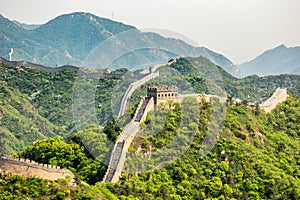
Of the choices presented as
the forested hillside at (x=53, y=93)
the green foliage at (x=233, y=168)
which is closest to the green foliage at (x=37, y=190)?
the green foliage at (x=233, y=168)

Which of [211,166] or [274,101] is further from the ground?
[274,101]

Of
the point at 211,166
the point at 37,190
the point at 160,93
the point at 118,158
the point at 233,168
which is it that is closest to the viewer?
the point at 37,190

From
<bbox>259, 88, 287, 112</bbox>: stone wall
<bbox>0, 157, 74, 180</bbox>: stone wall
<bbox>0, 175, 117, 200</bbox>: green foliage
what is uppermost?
<bbox>259, 88, 287, 112</bbox>: stone wall

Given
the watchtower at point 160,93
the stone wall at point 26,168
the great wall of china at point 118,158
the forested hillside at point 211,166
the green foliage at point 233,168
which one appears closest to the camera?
the stone wall at point 26,168

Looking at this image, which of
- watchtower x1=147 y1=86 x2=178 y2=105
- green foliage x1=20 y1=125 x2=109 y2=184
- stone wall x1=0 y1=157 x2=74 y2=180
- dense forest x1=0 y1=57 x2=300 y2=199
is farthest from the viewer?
watchtower x1=147 y1=86 x2=178 y2=105

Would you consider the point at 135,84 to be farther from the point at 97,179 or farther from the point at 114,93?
the point at 97,179

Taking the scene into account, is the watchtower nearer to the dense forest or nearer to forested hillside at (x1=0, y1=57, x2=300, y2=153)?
the dense forest

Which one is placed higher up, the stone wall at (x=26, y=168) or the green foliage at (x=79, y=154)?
the stone wall at (x=26, y=168)

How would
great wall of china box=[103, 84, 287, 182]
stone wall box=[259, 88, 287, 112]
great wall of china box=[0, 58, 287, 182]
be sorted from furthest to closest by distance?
stone wall box=[259, 88, 287, 112], great wall of china box=[103, 84, 287, 182], great wall of china box=[0, 58, 287, 182]

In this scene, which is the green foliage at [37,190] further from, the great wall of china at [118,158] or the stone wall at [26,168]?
the great wall of china at [118,158]

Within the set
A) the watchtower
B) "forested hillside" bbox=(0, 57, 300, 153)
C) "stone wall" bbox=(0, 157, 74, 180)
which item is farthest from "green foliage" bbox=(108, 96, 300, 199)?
"forested hillside" bbox=(0, 57, 300, 153)

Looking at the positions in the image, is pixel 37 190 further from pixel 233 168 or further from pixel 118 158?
pixel 233 168

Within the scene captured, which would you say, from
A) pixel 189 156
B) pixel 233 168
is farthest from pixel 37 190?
pixel 233 168
